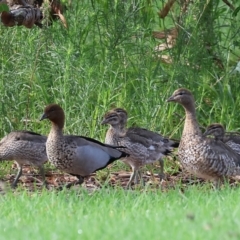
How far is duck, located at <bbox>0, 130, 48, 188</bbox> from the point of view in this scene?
10.7 metres

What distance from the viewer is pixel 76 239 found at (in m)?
5.59

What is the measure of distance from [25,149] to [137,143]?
1416 mm

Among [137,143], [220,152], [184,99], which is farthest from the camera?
[137,143]

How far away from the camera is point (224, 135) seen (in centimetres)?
1096

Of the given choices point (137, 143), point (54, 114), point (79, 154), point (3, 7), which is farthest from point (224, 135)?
point (3, 7)

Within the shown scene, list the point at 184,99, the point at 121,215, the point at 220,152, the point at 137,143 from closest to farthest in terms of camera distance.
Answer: the point at 121,215 → the point at 220,152 → the point at 184,99 → the point at 137,143

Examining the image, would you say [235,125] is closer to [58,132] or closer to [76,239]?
[58,132]

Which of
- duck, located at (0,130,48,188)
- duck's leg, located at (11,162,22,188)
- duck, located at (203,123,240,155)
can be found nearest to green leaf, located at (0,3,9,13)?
duck's leg, located at (11,162,22,188)

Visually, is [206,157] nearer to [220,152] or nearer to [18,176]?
[220,152]

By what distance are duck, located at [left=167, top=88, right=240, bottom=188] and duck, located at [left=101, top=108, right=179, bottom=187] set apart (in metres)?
0.55

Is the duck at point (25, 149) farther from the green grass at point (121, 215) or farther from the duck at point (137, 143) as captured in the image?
the green grass at point (121, 215)

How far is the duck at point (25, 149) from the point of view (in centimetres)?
1073

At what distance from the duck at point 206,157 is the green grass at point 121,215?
5.68 ft

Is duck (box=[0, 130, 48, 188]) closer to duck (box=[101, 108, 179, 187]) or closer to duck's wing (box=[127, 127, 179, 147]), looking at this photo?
duck (box=[101, 108, 179, 187])
